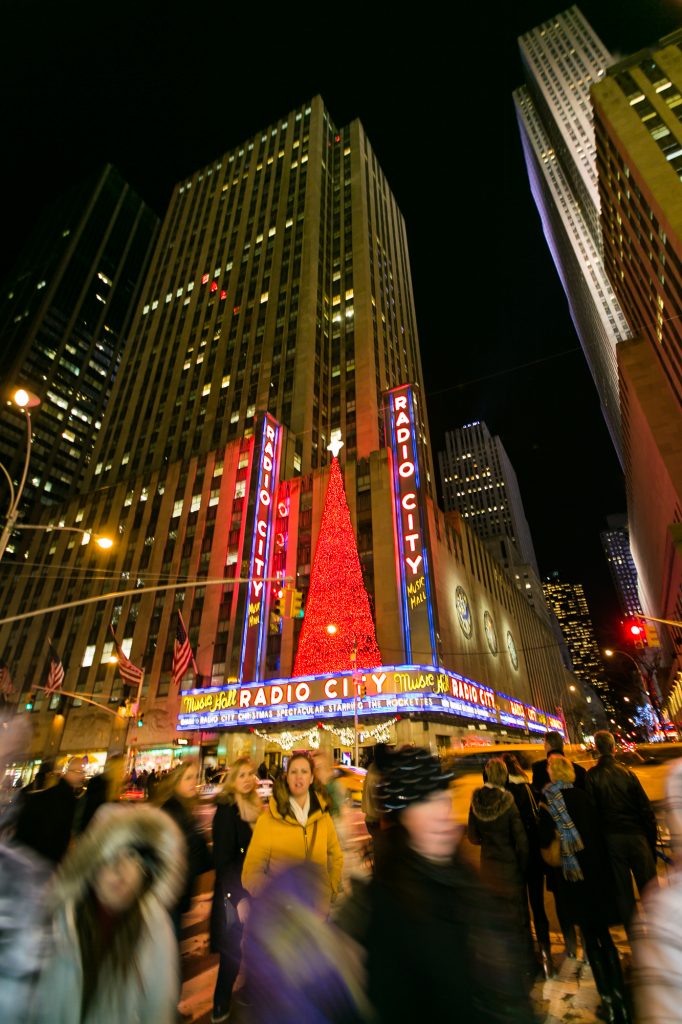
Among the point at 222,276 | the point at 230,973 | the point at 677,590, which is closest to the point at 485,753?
the point at 230,973

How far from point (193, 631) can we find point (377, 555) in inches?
783

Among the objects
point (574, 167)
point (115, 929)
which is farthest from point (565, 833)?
point (574, 167)

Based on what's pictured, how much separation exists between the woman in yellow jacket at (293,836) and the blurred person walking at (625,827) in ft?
10.8

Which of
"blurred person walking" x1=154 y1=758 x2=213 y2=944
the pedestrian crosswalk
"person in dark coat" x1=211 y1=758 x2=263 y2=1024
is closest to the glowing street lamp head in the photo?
"blurred person walking" x1=154 y1=758 x2=213 y2=944

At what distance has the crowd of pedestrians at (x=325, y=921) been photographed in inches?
81.3

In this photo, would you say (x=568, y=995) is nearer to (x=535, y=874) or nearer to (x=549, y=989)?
(x=549, y=989)

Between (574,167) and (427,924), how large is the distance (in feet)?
538

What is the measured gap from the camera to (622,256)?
61219mm

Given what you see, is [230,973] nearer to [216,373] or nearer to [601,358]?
[216,373]

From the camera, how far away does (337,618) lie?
36.8 meters

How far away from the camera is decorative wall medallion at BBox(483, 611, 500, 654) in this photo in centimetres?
5650

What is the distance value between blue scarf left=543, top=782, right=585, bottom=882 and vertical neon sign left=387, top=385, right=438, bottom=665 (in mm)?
32356

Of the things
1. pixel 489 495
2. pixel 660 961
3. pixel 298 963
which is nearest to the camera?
pixel 660 961

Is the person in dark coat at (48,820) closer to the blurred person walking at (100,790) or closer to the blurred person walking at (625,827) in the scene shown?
the blurred person walking at (100,790)
